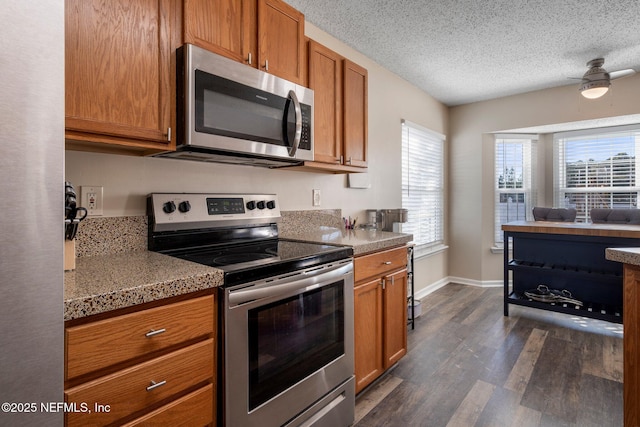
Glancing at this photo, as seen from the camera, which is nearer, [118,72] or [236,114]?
[118,72]

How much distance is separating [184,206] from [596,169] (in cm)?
488

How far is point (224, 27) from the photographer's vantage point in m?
1.55

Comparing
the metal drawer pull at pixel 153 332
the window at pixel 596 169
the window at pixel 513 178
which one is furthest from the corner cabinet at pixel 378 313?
the window at pixel 596 169

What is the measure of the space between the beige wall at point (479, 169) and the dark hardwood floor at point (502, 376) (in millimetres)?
1255

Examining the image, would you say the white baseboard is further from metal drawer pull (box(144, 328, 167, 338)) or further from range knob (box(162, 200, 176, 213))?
metal drawer pull (box(144, 328, 167, 338))

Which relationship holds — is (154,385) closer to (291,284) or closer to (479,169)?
(291,284)

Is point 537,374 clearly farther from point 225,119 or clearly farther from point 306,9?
point 306,9

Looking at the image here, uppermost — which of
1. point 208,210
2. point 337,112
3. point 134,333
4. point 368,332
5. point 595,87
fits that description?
point 595,87

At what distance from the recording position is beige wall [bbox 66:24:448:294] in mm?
1532

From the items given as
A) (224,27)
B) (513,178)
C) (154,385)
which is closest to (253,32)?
(224,27)

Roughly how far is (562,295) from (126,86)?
150 inches

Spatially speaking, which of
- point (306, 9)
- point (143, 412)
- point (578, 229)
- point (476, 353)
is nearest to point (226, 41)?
point (306, 9)

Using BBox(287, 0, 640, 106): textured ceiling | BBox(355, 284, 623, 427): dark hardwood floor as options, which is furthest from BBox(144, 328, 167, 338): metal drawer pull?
BBox(287, 0, 640, 106): textured ceiling

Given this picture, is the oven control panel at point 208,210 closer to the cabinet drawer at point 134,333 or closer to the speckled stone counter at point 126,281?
the speckled stone counter at point 126,281
